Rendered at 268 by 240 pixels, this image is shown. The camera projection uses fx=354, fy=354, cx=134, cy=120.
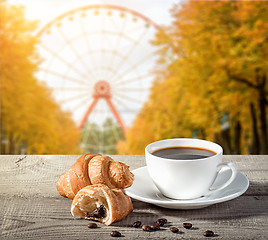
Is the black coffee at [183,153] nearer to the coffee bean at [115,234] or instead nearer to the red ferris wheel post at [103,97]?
the coffee bean at [115,234]

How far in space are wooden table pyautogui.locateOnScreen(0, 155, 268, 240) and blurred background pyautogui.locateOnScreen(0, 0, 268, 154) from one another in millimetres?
1859

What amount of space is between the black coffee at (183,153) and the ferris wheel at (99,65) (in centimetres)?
231

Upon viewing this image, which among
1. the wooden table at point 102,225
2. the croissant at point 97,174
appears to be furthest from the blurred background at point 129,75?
the croissant at point 97,174

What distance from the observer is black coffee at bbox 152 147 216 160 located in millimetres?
555

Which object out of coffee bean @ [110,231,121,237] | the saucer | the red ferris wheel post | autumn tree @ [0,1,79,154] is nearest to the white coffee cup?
the saucer

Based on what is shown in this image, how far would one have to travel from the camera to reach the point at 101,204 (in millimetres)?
467

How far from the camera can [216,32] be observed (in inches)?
93.3

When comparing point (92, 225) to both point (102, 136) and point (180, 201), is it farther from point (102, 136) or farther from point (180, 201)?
point (102, 136)

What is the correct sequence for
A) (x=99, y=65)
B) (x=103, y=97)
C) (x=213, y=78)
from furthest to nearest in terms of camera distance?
(x=99, y=65) → (x=103, y=97) → (x=213, y=78)

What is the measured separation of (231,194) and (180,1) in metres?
2.23

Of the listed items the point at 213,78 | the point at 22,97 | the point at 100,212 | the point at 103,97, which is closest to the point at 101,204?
the point at 100,212

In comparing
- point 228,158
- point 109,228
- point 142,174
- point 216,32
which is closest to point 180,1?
point 216,32

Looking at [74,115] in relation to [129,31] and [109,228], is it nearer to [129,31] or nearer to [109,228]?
[129,31]

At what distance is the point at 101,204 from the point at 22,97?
232cm
